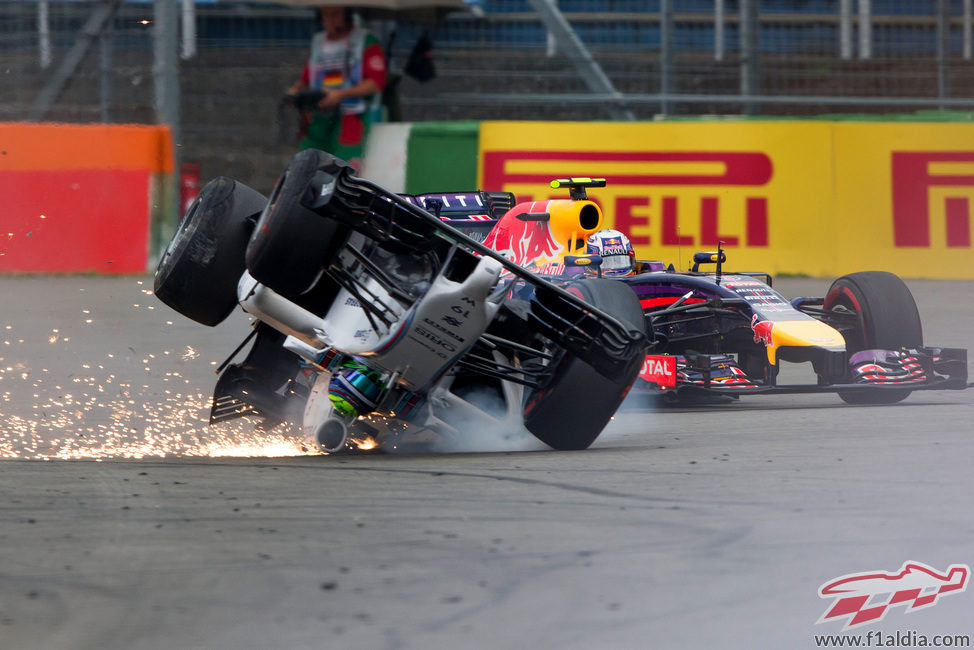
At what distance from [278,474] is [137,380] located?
120 inches

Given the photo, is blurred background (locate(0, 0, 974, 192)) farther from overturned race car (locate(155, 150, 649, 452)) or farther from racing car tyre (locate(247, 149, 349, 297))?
racing car tyre (locate(247, 149, 349, 297))

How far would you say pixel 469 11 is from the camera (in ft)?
45.4

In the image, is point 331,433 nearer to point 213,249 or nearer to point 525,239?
point 213,249

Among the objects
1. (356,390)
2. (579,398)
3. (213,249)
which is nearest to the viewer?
(356,390)

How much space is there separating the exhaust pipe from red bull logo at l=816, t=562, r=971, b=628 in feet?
8.10

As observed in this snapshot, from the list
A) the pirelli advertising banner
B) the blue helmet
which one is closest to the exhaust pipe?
the blue helmet

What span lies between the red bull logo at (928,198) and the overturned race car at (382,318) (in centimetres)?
738

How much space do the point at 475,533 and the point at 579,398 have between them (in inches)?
59.3

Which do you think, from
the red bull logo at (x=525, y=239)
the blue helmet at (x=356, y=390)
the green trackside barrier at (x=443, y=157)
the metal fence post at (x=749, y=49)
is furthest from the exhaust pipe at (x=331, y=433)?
the metal fence post at (x=749, y=49)

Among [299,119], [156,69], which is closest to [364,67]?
[299,119]

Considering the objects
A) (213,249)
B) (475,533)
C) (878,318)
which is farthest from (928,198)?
(475,533)

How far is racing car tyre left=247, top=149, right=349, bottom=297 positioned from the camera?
4.89 m

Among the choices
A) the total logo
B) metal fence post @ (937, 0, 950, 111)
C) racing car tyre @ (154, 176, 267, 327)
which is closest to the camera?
racing car tyre @ (154, 176, 267, 327)

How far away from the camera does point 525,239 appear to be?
7.29m
